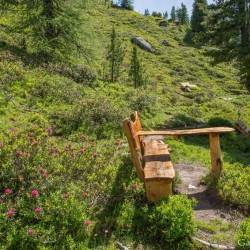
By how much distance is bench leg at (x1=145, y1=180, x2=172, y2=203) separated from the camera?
17.9ft

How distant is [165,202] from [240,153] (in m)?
8.04

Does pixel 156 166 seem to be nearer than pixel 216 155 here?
Yes

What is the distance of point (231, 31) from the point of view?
55.9 feet

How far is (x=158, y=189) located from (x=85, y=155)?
189 centimetres

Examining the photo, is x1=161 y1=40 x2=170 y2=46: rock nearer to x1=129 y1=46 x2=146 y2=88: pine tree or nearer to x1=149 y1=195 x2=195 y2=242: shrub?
x1=129 y1=46 x2=146 y2=88: pine tree

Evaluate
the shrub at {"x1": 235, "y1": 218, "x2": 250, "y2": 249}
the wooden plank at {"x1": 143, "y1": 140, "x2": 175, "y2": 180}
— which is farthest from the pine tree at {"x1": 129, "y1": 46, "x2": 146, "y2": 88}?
the shrub at {"x1": 235, "y1": 218, "x2": 250, "y2": 249}

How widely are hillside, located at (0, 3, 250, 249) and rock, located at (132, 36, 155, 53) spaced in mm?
31455

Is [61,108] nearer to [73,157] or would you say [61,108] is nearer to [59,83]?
[59,83]

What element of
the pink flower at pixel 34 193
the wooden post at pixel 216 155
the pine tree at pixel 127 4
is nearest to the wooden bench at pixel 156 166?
the wooden post at pixel 216 155

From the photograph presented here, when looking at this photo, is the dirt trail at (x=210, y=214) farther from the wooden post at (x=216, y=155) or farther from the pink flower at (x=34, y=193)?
the pink flower at (x=34, y=193)

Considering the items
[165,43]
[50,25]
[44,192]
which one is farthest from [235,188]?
[165,43]

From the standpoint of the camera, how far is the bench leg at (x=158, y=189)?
5.45 metres

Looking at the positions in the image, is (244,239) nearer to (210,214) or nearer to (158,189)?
(210,214)

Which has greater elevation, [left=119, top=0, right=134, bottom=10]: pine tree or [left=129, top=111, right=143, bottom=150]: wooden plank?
[left=119, top=0, right=134, bottom=10]: pine tree
